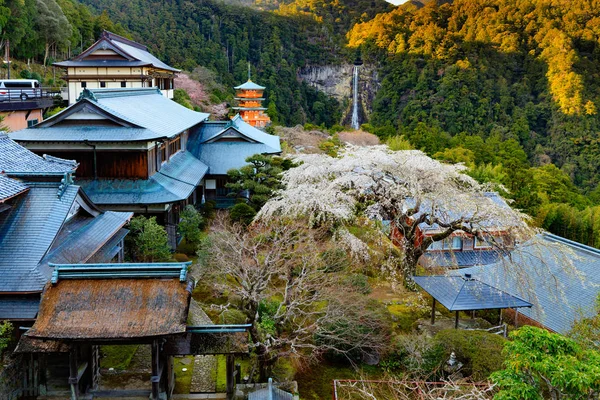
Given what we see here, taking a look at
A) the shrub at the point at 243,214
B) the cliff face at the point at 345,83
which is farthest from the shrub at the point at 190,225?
the cliff face at the point at 345,83

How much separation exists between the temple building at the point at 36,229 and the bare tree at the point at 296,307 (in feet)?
11.3

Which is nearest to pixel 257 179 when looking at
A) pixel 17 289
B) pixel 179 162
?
pixel 179 162

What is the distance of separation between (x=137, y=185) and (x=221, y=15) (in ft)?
284

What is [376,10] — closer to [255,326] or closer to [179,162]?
[179,162]

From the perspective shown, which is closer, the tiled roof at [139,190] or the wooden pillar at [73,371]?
the wooden pillar at [73,371]

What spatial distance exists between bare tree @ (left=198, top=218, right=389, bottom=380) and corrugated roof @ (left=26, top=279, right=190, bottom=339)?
212 cm

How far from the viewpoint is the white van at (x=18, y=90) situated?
27.9 meters

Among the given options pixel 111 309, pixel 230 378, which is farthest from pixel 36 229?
pixel 230 378

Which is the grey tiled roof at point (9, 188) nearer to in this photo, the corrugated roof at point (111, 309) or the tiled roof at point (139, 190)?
the corrugated roof at point (111, 309)

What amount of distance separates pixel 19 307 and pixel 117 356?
2.96 metres

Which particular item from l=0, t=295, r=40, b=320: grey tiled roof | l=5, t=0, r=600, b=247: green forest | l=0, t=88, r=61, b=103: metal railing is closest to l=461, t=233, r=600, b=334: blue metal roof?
l=0, t=295, r=40, b=320: grey tiled roof

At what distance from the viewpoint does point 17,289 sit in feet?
30.6

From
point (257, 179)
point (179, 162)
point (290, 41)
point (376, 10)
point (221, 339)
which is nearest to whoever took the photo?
point (221, 339)

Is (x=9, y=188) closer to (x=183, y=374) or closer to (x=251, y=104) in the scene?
(x=183, y=374)
